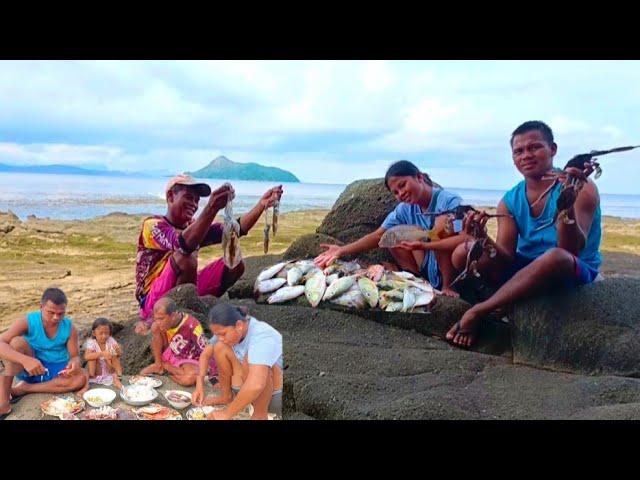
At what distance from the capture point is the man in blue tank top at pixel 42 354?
3.93 metres

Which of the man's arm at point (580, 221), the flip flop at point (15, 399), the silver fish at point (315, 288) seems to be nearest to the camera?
the flip flop at point (15, 399)

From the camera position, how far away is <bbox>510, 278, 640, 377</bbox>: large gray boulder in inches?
165

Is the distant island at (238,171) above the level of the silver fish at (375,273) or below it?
above

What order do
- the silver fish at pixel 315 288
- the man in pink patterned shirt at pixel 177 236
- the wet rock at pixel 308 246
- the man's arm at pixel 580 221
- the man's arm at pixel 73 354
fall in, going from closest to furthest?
the man's arm at pixel 73 354 < the man's arm at pixel 580 221 < the man in pink patterned shirt at pixel 177 236 < the silver fish at pixel 315 288 < the wet rock at pixel 308 246

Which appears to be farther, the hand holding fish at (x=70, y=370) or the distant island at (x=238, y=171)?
the distant island at (x=238, y=171)

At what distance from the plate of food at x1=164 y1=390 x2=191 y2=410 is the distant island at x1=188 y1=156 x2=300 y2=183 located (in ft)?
4.82

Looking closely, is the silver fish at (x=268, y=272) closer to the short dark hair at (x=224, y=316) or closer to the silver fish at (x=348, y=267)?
the silver fish at (x=348, y=267)

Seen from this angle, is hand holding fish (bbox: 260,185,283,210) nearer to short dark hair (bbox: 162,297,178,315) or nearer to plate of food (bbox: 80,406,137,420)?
short dark hair (bbox: 162,297,178,315)

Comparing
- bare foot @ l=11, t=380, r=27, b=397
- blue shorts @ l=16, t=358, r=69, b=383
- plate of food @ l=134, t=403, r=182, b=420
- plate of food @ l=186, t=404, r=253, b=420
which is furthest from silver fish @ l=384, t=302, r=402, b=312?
bare foot @ l=11, t=380, r=27, b=397

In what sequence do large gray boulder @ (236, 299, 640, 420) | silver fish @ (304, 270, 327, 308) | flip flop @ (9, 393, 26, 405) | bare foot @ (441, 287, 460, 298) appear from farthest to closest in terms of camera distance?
silver fish @ (304, 270, 327, 308) → bare foot @ (441, 287, 460, 298) → flip flop @ (9, 393, 26, 405) → large gray boulder @ (236, 299, 640, 420)

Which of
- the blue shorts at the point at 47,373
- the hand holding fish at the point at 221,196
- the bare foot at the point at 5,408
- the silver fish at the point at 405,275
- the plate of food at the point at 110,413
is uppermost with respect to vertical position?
the hand holding fish at the point at 221,196

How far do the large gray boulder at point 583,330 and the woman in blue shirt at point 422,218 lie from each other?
57 centimetres

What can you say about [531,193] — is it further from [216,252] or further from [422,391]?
[216,252]

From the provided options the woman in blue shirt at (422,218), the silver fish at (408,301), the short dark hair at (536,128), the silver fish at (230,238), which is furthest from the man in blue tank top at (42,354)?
the short dark hair at (536,128)
